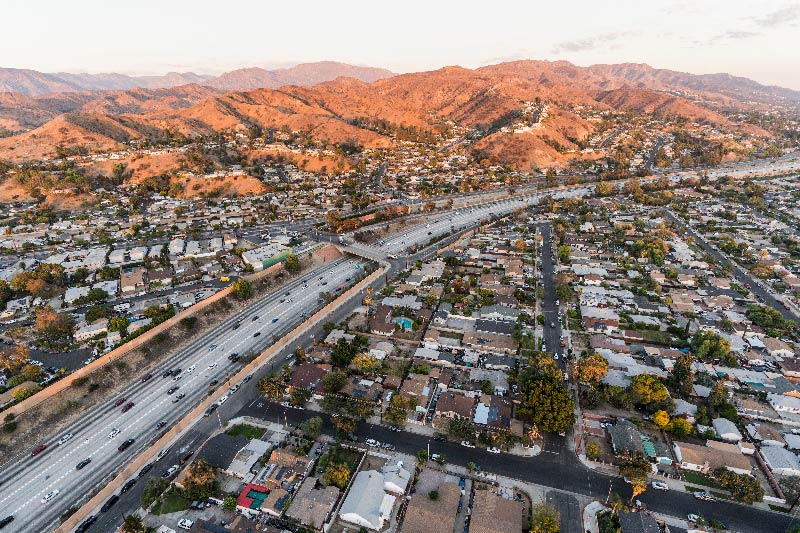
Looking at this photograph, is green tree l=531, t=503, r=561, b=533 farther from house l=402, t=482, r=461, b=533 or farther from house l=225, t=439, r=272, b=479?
house l=225, t=439, r=272, b=479

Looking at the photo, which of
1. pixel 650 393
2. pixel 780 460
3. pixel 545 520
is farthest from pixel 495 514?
pixel 780 460

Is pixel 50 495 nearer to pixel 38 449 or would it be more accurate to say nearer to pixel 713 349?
pixel 38 449

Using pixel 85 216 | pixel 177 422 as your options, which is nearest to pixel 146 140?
pixel 85 216

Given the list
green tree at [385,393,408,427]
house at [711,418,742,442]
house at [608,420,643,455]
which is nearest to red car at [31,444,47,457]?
green tree at [385,393,408,427]

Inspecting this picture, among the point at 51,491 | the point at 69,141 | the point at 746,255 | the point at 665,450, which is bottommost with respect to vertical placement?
the point at 51,491

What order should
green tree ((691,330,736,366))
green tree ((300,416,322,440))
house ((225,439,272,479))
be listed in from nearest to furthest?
1. house ((225,439,272,479))
2. green tree ((300,416,322,440))
3. green tree ((691,330,736,366))

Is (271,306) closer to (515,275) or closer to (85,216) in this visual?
(515,275)

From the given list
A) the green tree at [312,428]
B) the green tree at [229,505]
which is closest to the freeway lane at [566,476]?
the green tree at [312,428]
